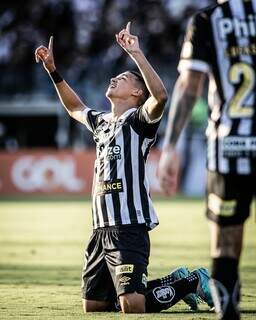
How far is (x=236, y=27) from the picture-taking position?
5621 millimetres

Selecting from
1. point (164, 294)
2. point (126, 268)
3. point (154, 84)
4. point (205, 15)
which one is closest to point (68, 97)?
point (154, 84)

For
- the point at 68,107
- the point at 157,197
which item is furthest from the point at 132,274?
the point at 157,197

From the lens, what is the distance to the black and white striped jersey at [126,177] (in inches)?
310

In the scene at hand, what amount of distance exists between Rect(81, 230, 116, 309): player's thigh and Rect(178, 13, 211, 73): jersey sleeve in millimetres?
2630

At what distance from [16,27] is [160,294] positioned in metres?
34.6

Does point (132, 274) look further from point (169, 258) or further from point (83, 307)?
point (169, 258)

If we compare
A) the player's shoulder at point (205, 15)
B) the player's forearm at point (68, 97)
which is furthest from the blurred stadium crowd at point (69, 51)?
the player's shoulder at point (205, 15)

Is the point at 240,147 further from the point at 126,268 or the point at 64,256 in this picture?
the point at 64,256

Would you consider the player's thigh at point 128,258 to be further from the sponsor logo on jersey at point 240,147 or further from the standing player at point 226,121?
the sponsor logo on jersey at point 240,147

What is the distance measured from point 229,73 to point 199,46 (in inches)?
8.9

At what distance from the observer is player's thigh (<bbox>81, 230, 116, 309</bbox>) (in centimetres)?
786

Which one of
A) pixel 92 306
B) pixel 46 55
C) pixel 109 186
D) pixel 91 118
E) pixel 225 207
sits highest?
pixel 46 55

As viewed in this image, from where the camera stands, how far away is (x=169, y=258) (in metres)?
12.4

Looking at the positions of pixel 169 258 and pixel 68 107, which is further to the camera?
pixel 169 258
